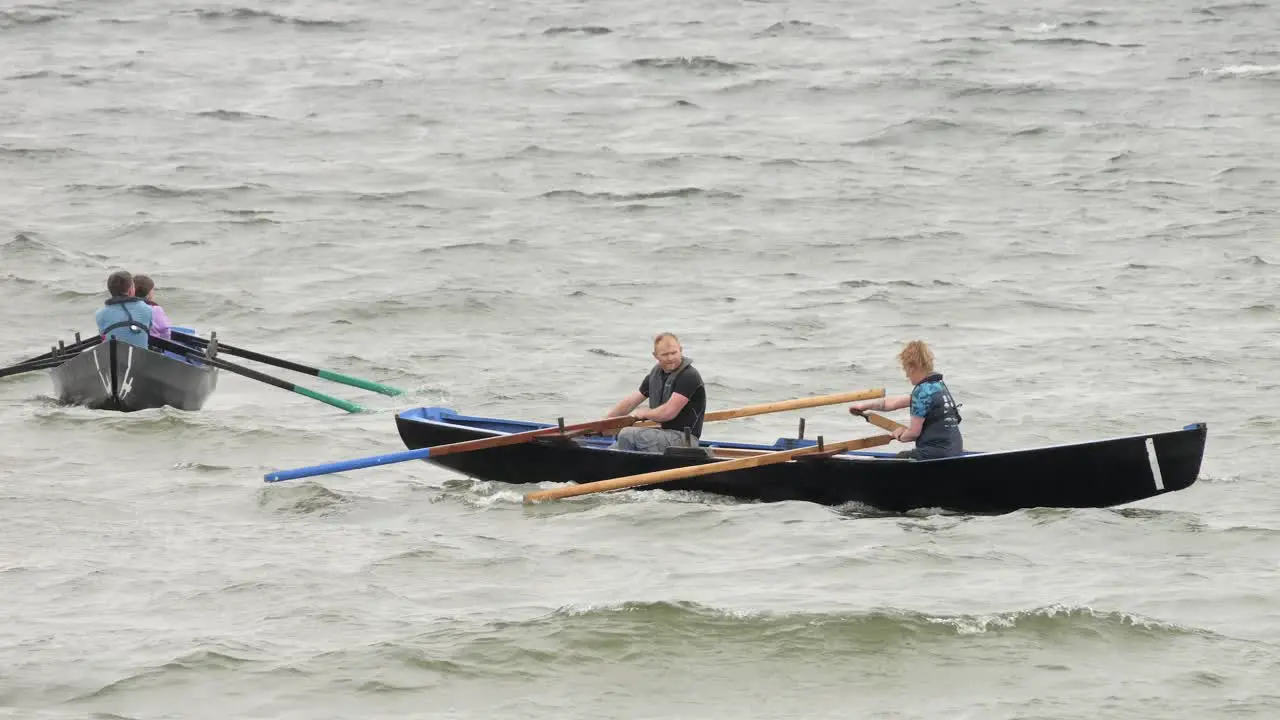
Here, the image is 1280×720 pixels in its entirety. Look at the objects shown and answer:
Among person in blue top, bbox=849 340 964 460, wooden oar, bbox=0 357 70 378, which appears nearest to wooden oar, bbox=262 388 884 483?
person in blue top, bbox=849 340 964 460

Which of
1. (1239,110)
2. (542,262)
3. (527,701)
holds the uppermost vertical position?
(1239,110)

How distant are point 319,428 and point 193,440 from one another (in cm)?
144

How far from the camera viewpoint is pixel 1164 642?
10.3m

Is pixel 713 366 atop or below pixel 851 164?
below

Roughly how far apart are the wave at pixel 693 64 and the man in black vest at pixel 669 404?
25.2 meters

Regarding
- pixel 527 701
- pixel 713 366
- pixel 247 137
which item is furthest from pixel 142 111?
pixel 527 701

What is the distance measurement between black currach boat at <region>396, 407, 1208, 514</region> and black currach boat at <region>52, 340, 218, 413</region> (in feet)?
11.8

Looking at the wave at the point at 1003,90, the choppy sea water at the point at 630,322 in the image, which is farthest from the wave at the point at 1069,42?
the wave at the point at 1003,90

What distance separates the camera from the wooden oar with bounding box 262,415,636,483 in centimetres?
1315

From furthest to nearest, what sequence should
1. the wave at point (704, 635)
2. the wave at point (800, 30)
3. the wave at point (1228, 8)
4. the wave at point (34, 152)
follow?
the wave at point (1228, 8) → the wave at point (800, 30) → the wave at point (34, 152) → the wave at point (704, 635)

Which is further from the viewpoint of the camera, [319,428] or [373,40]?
[373,40]

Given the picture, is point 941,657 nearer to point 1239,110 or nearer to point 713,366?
point 713,366

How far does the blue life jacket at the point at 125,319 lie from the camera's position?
51.4ft

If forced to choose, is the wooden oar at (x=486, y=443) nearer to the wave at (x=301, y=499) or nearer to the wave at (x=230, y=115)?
the wave at (x=301, y=499)
